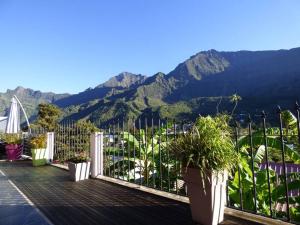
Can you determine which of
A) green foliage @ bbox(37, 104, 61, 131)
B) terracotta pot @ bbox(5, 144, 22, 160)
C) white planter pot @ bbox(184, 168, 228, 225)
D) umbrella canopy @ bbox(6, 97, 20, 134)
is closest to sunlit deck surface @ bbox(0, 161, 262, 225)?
white planter pot @ bbox(184, 168, 228, 225)

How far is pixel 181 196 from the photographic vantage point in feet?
17.1

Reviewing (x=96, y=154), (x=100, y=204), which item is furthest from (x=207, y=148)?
(x=96, y=154)

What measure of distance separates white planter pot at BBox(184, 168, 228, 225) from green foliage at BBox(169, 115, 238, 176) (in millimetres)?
115

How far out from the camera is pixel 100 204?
16.4 ft

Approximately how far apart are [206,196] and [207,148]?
584mm

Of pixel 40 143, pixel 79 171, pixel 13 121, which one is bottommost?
pixel 79 171

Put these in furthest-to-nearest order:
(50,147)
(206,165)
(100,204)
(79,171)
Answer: (50,147), (79,171), (100,204), (206,165)

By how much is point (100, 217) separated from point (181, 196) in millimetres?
1523

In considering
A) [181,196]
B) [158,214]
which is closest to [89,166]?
[181,196]

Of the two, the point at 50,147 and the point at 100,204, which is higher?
the point at 50,147

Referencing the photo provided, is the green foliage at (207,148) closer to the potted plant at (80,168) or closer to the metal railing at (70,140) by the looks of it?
the potted plant at (80,168)

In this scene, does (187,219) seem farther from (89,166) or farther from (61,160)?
(61,160)

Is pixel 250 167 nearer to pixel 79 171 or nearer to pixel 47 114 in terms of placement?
pixel 79 171

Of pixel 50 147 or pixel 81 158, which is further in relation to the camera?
pixel 50 147
